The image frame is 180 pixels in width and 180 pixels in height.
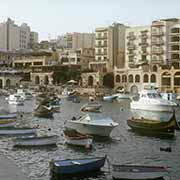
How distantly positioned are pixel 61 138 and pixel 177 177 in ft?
48.3

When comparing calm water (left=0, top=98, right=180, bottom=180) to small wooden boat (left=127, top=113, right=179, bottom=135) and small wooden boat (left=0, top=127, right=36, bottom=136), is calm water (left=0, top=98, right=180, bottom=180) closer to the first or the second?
small wooden boat (left=127, top=113, right=179, bottom=135)

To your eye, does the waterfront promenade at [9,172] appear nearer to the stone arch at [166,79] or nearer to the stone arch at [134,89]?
A: the stone arch at [166,79]

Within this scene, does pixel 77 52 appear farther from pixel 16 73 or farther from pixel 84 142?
pixel 84 142

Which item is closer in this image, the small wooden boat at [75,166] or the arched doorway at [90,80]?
the small wooden boat at [75,166]

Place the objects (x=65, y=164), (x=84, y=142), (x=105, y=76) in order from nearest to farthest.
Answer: (x=65, y=164), (x=84, y=142), (x=105, y=76)

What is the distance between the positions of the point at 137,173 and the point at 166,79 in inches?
3638

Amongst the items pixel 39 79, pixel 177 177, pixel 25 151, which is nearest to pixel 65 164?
pixel 177 177

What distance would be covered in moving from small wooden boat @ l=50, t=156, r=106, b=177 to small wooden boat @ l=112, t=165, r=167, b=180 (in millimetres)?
1701

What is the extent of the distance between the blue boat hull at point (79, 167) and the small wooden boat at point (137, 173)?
1688 mm

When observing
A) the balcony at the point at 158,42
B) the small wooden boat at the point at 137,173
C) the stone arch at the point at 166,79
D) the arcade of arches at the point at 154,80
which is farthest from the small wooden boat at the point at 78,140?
the balcony at the point at 158,42

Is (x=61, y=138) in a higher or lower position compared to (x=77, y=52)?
lower

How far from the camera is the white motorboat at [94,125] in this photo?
121 ft

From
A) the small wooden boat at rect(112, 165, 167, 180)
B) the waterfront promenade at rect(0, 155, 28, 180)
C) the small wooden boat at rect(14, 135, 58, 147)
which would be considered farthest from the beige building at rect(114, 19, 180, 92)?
the waterfront promenade at rect(0, 155, 28, 180)

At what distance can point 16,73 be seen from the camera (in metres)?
144
